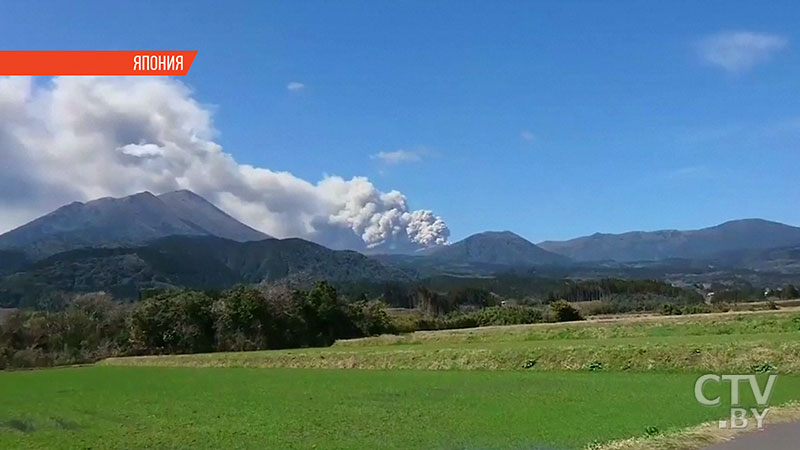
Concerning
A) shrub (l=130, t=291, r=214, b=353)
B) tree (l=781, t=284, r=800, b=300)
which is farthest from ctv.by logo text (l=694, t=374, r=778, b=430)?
tree (l=781, t=284, r=800, b=300)

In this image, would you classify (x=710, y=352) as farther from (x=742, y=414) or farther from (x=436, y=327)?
(x=436, y=327)

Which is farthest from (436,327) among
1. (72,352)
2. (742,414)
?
(742,414)

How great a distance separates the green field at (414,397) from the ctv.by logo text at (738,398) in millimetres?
512

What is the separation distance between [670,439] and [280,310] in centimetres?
7252

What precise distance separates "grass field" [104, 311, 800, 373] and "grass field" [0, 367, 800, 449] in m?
1.97

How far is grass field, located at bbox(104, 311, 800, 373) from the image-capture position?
120 feet

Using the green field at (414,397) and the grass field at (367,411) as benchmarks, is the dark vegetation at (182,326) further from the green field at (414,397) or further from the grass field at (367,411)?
the grass field at (367,411)

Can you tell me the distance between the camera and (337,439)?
1991cm

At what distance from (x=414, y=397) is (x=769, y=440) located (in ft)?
52.3

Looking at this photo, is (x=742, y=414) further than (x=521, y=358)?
No

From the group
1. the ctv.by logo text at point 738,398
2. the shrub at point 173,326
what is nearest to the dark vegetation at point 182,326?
the shrub at point 173,326

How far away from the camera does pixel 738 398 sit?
82.8 ft

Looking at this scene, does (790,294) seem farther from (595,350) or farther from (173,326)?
(595,350)

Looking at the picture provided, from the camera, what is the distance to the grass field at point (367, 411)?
1978 centimetres
